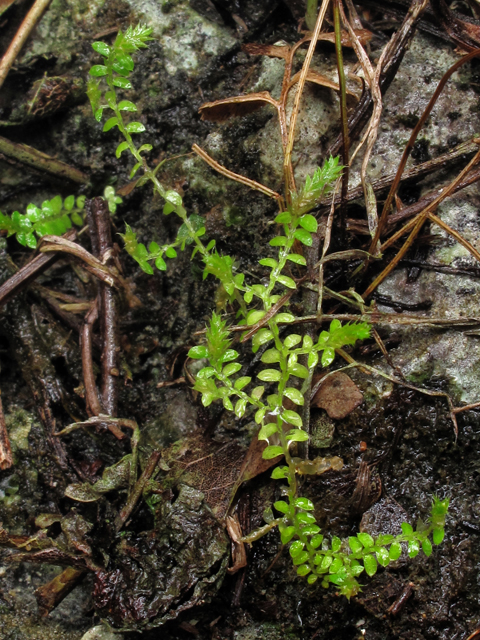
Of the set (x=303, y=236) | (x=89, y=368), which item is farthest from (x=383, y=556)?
(x=89, y=368)

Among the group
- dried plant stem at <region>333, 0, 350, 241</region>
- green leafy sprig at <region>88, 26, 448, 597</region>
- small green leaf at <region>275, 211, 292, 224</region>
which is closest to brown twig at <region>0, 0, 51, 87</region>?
green leafy sprig at <region>88, 26, 448, 597</region>

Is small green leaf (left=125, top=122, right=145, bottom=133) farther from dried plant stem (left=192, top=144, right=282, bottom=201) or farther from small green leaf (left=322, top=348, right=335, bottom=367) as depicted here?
small green leaf (left=322, top=348, right=335, bottom=367)

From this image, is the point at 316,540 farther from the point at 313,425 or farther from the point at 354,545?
the point at 313,425

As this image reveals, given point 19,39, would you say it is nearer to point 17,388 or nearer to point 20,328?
point 20,328

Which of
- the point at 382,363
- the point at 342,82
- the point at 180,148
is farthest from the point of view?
the point at 180,148

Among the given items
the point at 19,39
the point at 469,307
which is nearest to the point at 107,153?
the point at 19,39

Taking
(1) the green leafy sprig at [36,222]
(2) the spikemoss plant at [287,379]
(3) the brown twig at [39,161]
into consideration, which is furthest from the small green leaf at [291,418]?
(3) the brown twig at [39,161]
